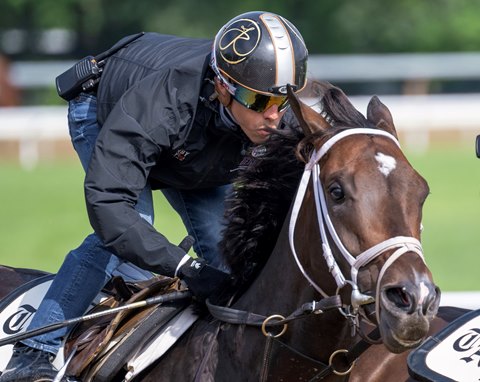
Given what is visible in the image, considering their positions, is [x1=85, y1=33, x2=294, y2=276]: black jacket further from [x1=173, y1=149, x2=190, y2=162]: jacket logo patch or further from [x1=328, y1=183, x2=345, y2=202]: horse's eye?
[x1=328, y1=183, x2=345, y2=202]: horse's eye

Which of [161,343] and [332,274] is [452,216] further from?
[332,274]

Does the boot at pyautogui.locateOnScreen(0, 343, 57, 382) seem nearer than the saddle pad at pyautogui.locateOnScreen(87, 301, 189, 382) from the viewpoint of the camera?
No

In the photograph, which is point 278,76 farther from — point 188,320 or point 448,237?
point 448,237

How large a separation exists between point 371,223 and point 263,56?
95 cm

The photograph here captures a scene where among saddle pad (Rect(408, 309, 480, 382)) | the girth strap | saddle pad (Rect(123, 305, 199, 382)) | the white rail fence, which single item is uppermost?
the girth strap

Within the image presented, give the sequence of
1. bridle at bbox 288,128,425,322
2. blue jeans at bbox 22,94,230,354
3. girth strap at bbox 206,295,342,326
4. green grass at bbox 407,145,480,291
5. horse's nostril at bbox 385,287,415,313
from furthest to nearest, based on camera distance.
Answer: green grass at bbox 407,145,480,291 → blue jeans at bbox 22,94,230,354 → girth strap at bbox 206,295,342,326 → bridle at bbox 288,128,425,322 → horse's nostril at bbox 385,287,415,313

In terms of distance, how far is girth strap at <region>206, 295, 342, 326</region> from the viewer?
142 inches

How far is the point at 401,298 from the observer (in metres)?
3.30

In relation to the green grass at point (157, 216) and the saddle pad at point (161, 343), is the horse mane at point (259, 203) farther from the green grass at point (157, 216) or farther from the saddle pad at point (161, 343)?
the green grass at point (157, 216)

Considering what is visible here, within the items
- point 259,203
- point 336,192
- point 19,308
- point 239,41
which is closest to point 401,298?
point 336,192

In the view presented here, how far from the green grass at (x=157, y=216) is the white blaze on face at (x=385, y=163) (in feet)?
21.5

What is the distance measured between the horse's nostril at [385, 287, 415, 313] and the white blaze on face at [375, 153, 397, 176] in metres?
0.39

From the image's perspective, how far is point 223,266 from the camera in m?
4.31

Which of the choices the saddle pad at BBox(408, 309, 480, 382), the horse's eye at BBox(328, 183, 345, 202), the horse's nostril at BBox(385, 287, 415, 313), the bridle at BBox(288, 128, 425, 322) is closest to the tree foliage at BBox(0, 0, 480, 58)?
the saddle pad at BBox(408, 309, 480, 382)
